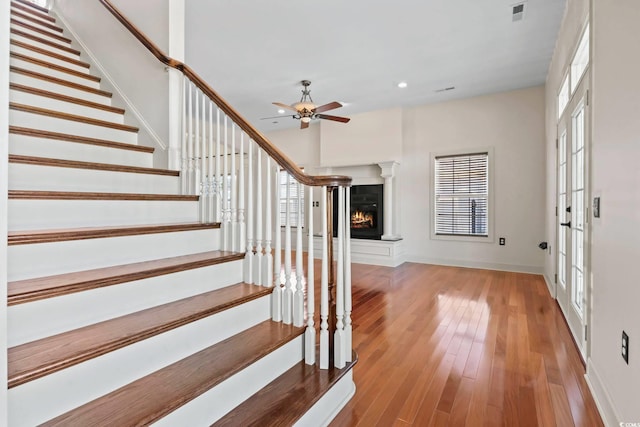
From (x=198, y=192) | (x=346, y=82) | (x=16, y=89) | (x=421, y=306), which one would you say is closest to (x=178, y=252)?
(x=198, y=192)

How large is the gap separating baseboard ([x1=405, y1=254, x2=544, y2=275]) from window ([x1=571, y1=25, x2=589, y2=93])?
10.0ft

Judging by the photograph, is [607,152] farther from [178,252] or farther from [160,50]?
[160,50]

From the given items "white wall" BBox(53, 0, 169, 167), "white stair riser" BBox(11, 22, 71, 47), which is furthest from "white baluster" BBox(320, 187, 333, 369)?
"white stair riser" BBox(11, 22, 71, 47)

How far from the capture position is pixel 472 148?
5312 millimetres

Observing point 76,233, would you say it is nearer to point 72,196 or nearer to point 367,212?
point 72,196

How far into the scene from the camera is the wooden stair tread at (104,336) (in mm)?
991

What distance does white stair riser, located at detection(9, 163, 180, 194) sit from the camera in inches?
66.8

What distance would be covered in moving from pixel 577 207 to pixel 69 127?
166 inches

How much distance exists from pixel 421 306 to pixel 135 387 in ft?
9.30

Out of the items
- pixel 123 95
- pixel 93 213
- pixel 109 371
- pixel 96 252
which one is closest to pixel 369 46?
pixel 123 95

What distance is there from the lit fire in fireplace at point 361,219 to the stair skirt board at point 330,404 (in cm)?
443

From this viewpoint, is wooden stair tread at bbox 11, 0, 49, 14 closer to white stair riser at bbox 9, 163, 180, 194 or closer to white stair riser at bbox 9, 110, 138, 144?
white stair riser at bbox 9, 110, 138, 144

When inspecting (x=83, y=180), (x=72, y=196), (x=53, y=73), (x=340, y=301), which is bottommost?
(x=340, y=301)

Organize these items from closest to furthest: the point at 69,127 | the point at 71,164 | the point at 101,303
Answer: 1. the point at 101,303
2. the point at 71,164
3. the point at 69,127
